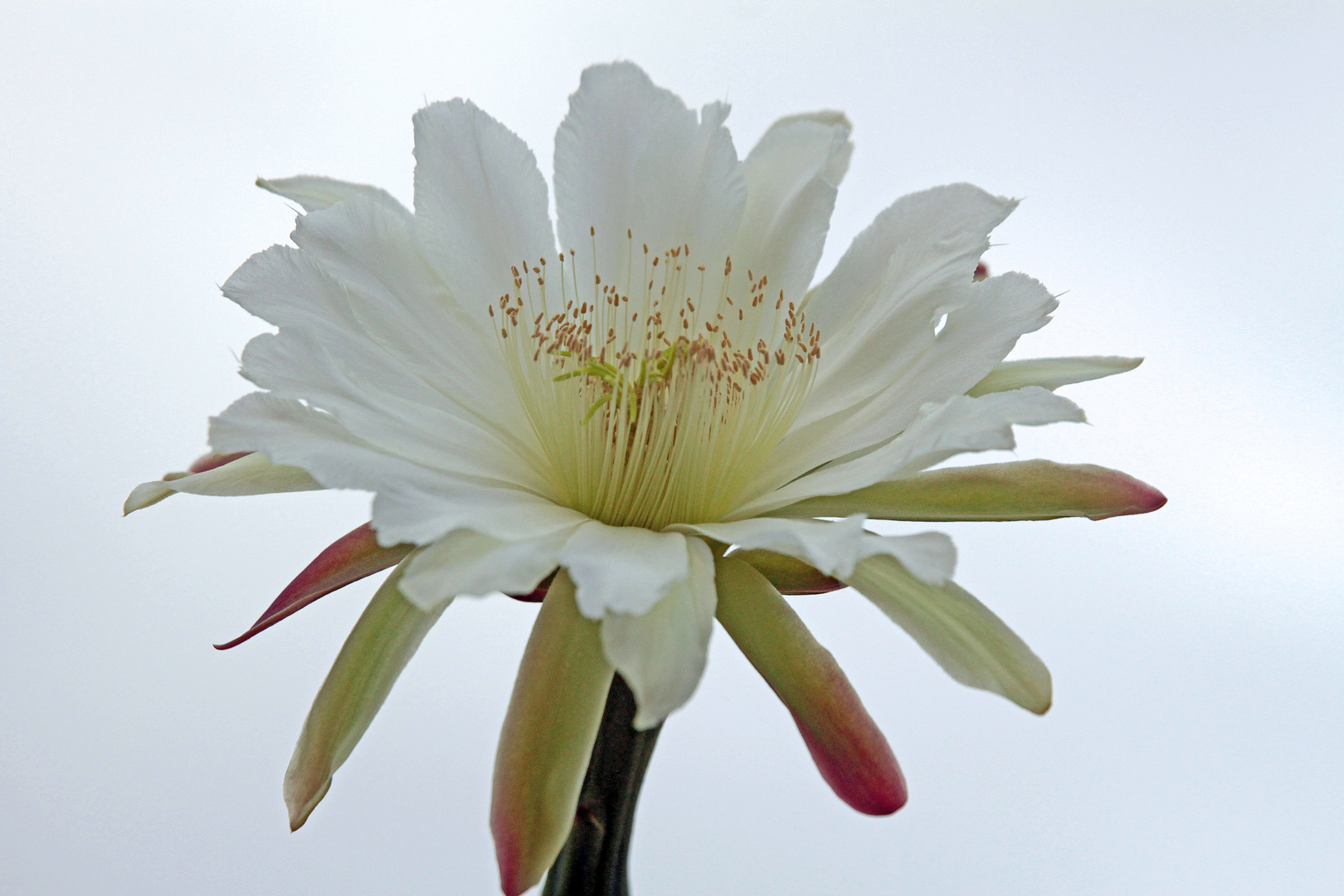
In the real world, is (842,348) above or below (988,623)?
above

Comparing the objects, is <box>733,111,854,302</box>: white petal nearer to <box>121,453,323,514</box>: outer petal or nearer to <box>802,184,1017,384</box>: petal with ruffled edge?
<box>802,184,1017,384</box>: petal with ruffled edge

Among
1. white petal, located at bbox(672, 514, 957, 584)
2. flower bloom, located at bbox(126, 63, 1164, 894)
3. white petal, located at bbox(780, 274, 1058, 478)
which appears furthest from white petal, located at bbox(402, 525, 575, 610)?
white petal, located at bbox(780, 274, 1058, 478)

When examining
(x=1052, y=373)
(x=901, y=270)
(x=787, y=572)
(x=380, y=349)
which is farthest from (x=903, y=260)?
(x=380, y=349)

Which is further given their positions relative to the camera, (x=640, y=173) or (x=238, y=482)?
(x=640, y=173)

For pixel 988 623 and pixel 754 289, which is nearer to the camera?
pixel 988 623

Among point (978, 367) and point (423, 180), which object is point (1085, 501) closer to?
point (978, 367)

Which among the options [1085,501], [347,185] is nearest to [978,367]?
[1085,501]

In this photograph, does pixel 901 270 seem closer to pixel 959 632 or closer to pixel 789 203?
pixel 789 203
